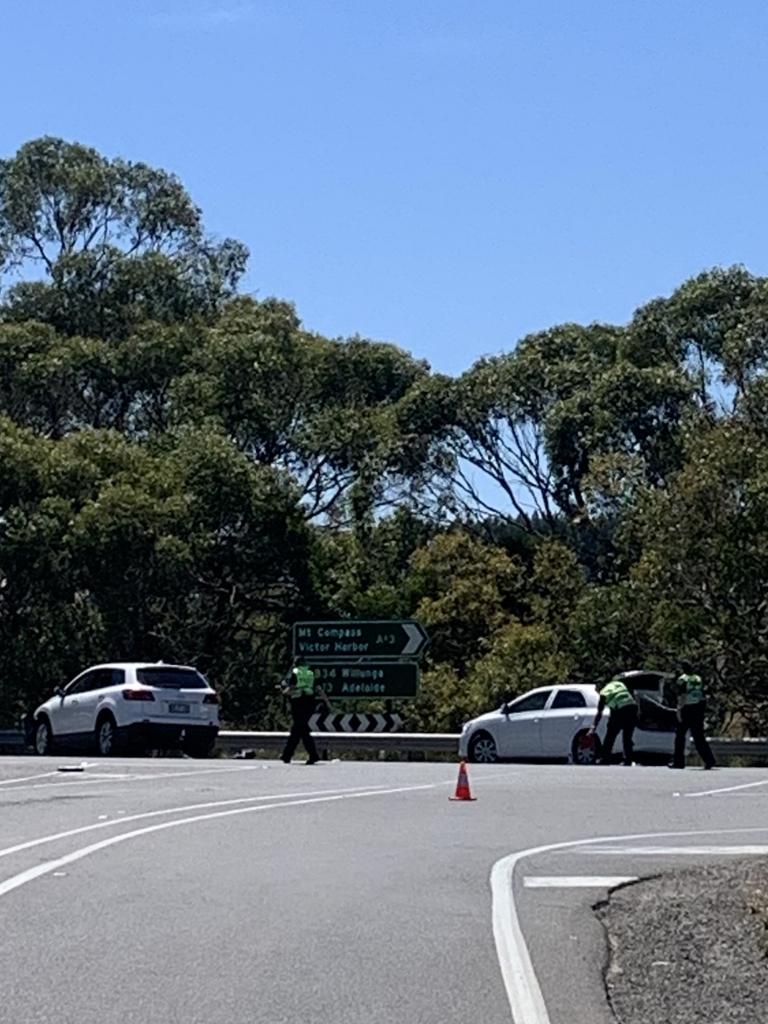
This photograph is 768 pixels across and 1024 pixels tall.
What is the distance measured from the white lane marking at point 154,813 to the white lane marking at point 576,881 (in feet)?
13.6

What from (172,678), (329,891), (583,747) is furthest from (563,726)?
(329,891)

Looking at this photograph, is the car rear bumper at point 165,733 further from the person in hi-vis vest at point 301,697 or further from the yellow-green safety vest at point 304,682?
the yellow-green safety vest at point 304,682

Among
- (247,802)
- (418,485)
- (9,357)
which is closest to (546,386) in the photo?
(418,485)

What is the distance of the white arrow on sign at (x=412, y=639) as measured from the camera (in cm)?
3728

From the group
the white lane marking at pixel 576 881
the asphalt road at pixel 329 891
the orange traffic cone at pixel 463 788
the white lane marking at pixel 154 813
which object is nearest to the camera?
the asphalt road at pixel 329 891

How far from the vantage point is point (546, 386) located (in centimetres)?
5222

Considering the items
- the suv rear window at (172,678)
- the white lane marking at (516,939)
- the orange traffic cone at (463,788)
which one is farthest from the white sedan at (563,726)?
the white lane marking at (516,939)

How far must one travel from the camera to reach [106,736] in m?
31.0

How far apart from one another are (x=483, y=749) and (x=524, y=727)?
3.45 feet

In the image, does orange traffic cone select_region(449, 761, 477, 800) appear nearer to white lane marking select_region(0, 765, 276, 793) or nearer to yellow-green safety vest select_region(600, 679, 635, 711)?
white lane marking select_region(0, 765, 276, 793)

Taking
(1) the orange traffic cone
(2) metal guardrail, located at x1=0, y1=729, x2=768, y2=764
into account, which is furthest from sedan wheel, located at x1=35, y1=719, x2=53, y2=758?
(1) the orange traffic cone

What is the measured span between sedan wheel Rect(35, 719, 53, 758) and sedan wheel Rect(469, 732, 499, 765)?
7.12m

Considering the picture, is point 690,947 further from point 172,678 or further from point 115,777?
point 172,678

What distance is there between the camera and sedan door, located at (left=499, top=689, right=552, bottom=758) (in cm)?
3061
